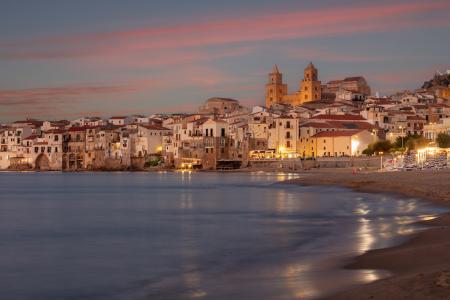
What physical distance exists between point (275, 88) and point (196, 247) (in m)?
143

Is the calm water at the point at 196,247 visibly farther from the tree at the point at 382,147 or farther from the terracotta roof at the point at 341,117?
the terracotta roof at the point at 341,117

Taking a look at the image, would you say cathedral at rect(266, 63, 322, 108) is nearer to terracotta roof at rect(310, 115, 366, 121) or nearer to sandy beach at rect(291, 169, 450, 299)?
terracotta roof at rect(310, 115, 366, 121)

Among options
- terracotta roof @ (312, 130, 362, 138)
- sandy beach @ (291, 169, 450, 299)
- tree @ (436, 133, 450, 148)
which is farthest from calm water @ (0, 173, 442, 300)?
terracotta roof @ (312, 130, 362, 138)

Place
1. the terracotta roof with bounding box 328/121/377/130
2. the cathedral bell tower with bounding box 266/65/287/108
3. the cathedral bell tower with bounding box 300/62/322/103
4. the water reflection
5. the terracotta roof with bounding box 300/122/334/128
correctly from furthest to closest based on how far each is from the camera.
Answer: the cathedral bell tower with bounding box 266/65/287/108
the cathedral bell tower with bounding box 300/62/322/103
the terracotta roof with bounding box 300/122/334/128
the terracotta roof with bounding box 328/121/377/130
the water reflection

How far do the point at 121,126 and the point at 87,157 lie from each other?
7305mm

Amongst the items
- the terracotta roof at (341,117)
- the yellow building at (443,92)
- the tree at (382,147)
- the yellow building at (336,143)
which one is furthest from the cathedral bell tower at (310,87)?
the tree at (382,147)

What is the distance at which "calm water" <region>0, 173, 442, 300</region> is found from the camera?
1228 cm

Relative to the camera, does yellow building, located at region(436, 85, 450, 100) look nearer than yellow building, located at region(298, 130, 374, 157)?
No

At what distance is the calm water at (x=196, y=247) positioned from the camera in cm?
1228

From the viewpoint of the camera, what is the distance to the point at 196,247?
1834 cm

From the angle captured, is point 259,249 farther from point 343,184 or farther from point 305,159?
point 305,159

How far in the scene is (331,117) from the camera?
324 ft

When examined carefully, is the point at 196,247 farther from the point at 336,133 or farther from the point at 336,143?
the point at 336,133

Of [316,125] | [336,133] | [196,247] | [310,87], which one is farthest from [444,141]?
[310,87]
